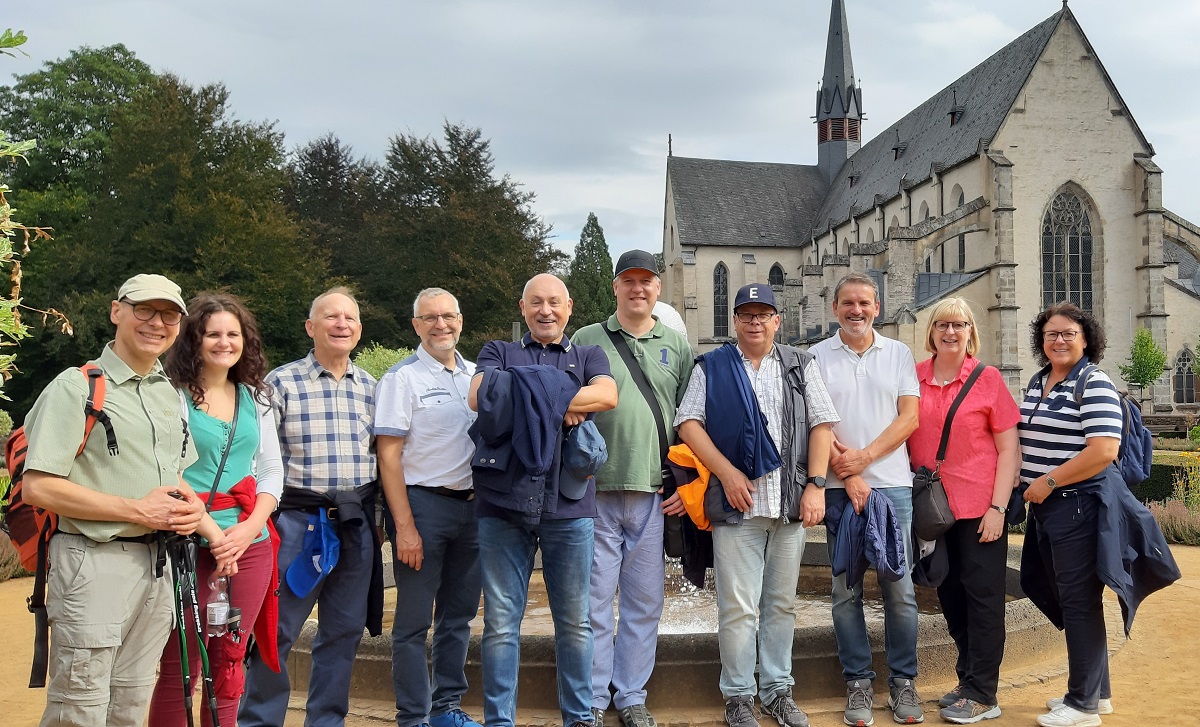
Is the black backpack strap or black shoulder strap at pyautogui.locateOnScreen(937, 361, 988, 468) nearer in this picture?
the black backpack strap

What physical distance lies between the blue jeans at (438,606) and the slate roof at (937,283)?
28565mm

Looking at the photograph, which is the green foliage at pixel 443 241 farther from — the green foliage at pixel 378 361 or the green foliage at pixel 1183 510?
the green foliage at pixel 1183 510

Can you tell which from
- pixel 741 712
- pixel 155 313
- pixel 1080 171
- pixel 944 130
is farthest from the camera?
pixel 944 130

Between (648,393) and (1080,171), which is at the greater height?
(1080,171)

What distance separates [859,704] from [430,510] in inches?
91.3

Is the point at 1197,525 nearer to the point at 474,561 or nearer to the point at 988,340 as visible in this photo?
the point at 474,561

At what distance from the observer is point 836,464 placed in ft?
14.7

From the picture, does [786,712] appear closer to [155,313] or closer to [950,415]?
[950,415]

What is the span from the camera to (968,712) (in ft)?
14.6

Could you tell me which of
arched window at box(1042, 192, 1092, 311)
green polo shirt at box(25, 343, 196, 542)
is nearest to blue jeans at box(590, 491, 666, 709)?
green polo shirt at box(25, 343, 196, 542)

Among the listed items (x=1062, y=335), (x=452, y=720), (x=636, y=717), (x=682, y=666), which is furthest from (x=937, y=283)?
(x=452, y=720)

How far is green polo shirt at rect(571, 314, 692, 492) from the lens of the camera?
4215mm

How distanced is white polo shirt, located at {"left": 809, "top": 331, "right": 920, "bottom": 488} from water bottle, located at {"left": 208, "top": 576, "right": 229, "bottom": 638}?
285 cm

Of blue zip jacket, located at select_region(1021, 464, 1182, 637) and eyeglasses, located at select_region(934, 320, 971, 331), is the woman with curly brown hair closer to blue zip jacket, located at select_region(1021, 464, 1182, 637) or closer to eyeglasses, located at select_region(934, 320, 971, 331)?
eyeglasses, located at select_region(934, 320, 971, 331)
